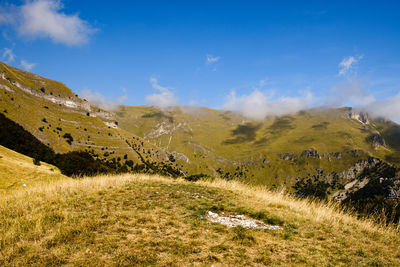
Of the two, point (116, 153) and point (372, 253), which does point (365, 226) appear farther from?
point (116, 153)

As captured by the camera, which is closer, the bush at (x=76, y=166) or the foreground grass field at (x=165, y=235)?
the foreground grass field at (x=165, y=235)

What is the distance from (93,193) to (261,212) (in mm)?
10193

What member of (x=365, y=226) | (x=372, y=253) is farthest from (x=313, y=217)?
(x=372, y=253)

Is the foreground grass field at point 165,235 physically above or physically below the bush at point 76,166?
above

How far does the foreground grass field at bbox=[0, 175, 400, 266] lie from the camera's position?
620cm

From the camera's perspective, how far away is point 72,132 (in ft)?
630

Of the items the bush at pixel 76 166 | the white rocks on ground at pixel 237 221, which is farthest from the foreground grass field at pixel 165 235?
the bush at pixel 76 166

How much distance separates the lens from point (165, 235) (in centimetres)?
780

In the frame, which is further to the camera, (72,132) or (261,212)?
(72,132)

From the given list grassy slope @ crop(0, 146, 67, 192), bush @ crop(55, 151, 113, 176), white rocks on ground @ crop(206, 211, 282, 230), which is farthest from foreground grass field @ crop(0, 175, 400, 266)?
bush @ crop(55, 151, 113, 176)

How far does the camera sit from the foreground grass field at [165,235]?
6.20m

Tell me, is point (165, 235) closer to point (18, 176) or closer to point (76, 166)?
A: point (18, 176)

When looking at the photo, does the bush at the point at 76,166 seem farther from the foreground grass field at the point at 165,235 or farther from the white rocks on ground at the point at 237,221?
the white rocks on ground at the point at 237,221

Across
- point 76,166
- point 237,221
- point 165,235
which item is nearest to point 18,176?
point 76,166
